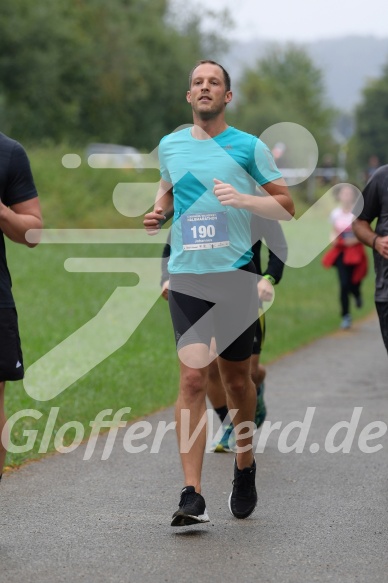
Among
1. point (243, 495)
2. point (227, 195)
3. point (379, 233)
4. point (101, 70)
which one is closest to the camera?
point (227, 195)

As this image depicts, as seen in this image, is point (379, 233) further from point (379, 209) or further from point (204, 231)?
point (204, 231)

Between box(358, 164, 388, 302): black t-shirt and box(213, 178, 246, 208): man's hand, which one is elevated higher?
box(213, 178, 246, 208): man's hand

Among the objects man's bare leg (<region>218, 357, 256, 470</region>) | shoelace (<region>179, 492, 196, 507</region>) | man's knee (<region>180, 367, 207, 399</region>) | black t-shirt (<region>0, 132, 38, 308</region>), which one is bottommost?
shoelace (<region>179, 492, 196, 507</region>)

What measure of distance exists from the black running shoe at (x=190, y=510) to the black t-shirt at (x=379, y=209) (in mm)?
1878

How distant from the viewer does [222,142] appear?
20.1 ft

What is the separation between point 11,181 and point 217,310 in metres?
1.33

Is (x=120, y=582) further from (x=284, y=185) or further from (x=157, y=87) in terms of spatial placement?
(x=157, y=87)

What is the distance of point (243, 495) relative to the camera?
21.0 ft

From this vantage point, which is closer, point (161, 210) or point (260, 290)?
point (161, 210)

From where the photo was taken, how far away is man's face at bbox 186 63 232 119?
6.09 meters

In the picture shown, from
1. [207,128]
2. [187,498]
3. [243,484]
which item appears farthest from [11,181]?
[243,484]

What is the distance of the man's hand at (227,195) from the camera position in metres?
5.79

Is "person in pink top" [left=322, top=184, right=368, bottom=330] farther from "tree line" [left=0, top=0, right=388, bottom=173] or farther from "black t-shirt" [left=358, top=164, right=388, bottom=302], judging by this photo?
"tree line" [left=0, top=0, right=388, bottom=173]

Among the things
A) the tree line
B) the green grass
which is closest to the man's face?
the green grass
